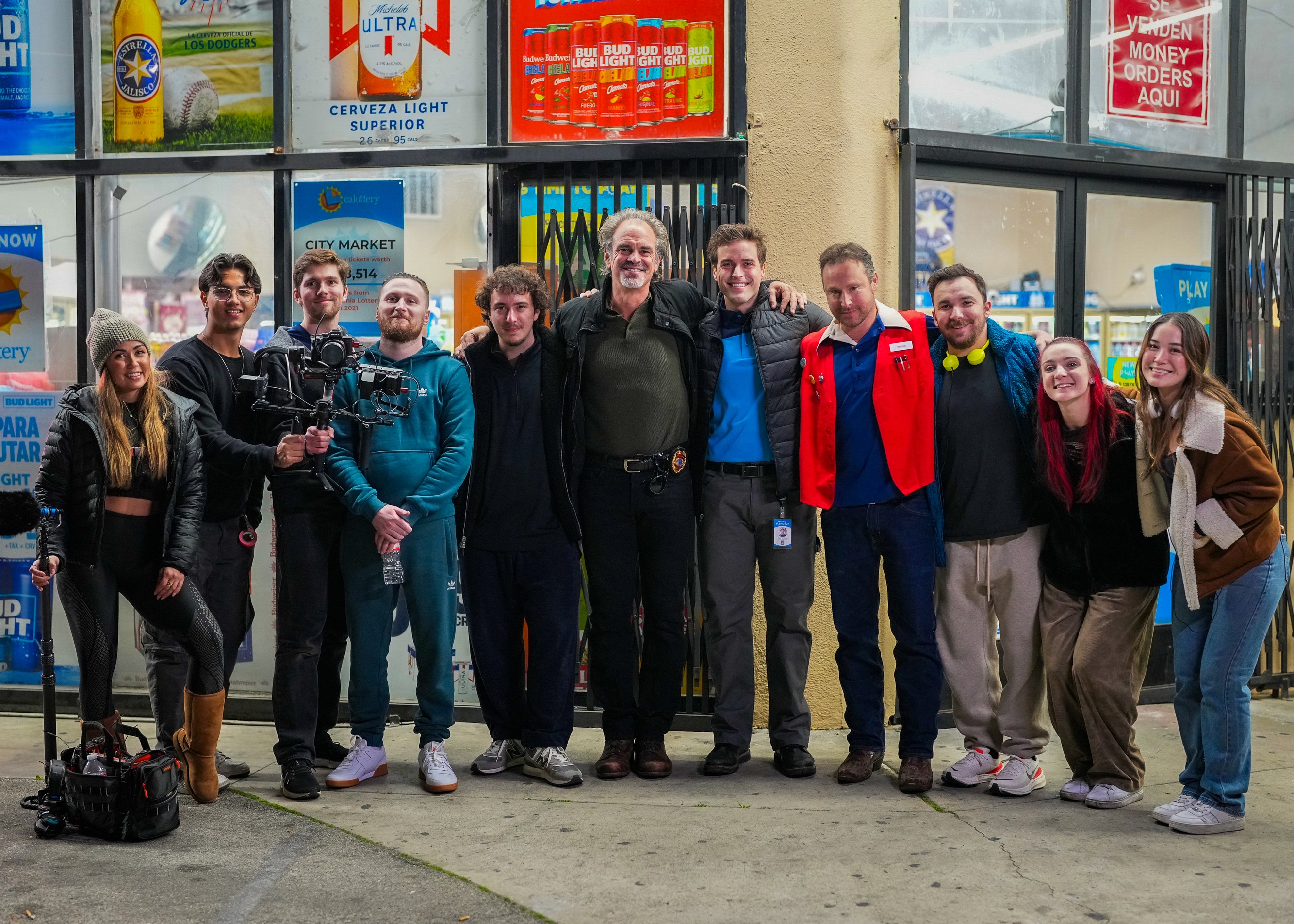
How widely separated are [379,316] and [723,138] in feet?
6.39

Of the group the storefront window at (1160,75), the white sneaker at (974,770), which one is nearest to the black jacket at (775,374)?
the white sneaker at (974,770)

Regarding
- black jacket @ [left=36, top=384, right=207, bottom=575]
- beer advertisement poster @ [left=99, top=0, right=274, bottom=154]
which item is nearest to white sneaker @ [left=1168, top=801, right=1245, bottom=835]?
black jacket @ [left=36, top=384, right=207, bottom=575]

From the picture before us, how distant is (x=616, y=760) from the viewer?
16.2ft

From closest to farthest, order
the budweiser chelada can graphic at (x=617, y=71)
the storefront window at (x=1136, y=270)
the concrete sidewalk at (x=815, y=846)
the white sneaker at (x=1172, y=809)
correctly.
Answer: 1. the concrete sidewalk at (x=815, y=846)
2. the white sneaker at (x=1172, y=809)
3. the budweiser chelada can graphic at (x=617, y=71)
4. the storefront window at (x=1136, y=270)

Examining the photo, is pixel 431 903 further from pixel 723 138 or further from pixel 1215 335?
pixel 1215 335

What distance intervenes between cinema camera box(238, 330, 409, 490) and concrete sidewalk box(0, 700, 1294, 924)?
143 centimetres

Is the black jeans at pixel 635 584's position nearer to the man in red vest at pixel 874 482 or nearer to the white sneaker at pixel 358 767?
the man in red vest at pixel 874 482

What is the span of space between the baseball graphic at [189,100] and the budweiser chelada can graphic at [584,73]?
188 cm

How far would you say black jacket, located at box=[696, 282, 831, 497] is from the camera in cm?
483

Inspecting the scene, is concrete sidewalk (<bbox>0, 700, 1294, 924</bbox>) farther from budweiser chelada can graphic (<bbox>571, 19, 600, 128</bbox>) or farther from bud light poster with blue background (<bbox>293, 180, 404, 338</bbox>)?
budweiser chelada can graphic (<bbox>571, 19, 600, 128</bbox>)

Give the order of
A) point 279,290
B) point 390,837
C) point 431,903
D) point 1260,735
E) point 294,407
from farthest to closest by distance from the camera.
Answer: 1. point 279,290
2. point 1260,735
3. point 294,407
4. point 390,837
5. point 431,903

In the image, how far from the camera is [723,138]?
5.69 m

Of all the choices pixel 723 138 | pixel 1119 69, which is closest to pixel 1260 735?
pixel 1119 69

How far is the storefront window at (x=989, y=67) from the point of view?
5816 millimetres
